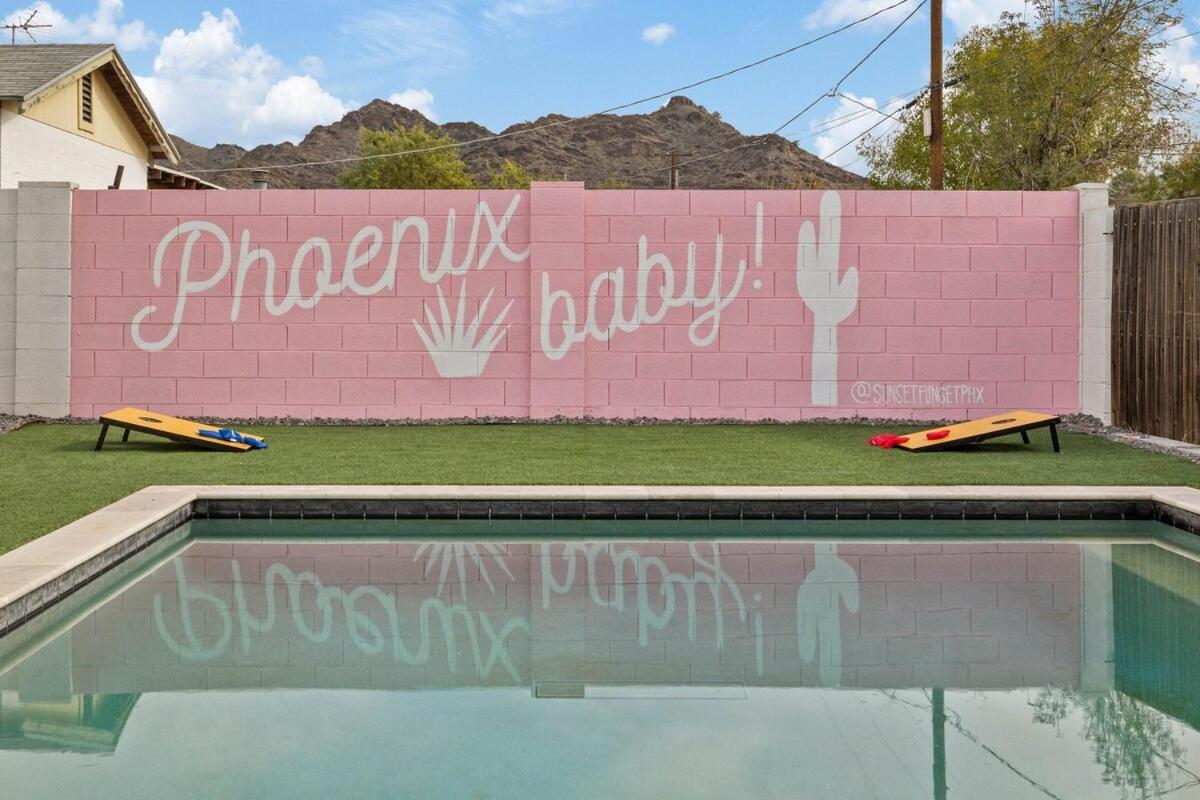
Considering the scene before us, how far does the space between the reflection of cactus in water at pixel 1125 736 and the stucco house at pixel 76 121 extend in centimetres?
1610

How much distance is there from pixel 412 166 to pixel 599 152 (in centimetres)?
1650

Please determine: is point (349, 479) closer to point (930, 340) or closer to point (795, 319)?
point (795, 319)

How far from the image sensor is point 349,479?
7.40 meters

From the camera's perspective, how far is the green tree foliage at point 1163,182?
2517cm

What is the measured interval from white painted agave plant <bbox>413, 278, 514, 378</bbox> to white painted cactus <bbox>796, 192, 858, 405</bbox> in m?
2.86

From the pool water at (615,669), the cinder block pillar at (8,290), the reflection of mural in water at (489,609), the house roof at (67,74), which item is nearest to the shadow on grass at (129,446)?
the cinder block pillar at (8,290)

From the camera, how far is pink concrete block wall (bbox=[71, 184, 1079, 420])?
11078mm

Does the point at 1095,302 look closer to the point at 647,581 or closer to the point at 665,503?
the point at 665,503

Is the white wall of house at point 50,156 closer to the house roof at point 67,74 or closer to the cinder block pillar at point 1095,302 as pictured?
the house roof at point 67,74

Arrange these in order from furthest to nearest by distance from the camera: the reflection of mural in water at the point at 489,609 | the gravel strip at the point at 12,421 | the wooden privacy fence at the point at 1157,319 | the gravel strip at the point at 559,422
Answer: the gravel strip at the point at 559,422 < the gravel strip at the point at 12,421 < the wooden privacy fence at the point at 1157,319 < the reflection of mural in water at the point at 489,609

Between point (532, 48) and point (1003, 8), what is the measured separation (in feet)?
74.7

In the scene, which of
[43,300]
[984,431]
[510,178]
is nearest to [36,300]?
[43,300]

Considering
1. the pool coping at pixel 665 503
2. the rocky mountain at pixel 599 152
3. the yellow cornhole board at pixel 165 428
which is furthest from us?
the rocky mountain at pixel 599 152

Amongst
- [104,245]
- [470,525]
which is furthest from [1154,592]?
[104,245]
